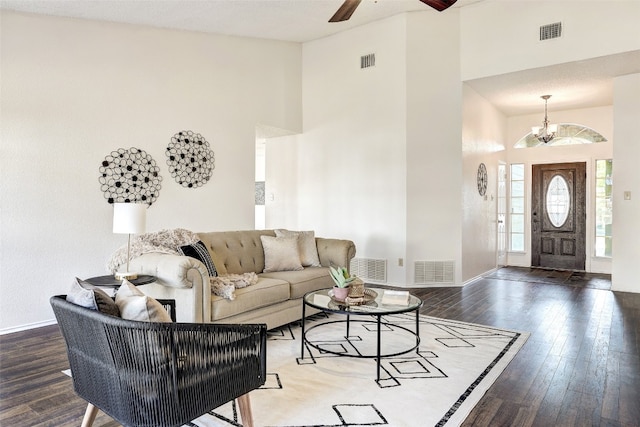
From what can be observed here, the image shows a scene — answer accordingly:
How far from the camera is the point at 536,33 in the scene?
17.6 ft

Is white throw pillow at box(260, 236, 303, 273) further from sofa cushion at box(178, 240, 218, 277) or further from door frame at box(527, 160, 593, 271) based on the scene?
door frame at box(527, 160, 593, 271)

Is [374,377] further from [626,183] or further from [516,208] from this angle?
[516,208]

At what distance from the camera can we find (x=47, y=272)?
411 cm

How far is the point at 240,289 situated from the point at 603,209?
701cm

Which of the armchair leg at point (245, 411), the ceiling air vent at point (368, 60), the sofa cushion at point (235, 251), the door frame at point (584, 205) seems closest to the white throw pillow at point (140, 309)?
the armchair leg at point (245, 411)

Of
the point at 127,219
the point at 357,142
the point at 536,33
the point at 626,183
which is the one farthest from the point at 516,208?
the point at 127,219

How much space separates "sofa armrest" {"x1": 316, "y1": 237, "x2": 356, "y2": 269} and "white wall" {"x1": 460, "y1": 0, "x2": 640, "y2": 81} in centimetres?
325

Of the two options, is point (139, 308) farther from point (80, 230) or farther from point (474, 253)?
point (474, 253)

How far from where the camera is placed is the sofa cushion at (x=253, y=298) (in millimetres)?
3154

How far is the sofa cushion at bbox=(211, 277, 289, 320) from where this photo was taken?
315 centimetres

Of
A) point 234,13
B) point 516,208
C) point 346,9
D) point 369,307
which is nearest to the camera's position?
point 369,307

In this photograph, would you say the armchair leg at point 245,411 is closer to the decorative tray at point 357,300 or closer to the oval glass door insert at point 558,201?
the decorative tray at point 357,300

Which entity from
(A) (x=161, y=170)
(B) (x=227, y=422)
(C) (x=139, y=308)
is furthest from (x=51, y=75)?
(B) (x=227, y=422)

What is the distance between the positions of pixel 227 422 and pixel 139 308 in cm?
90
